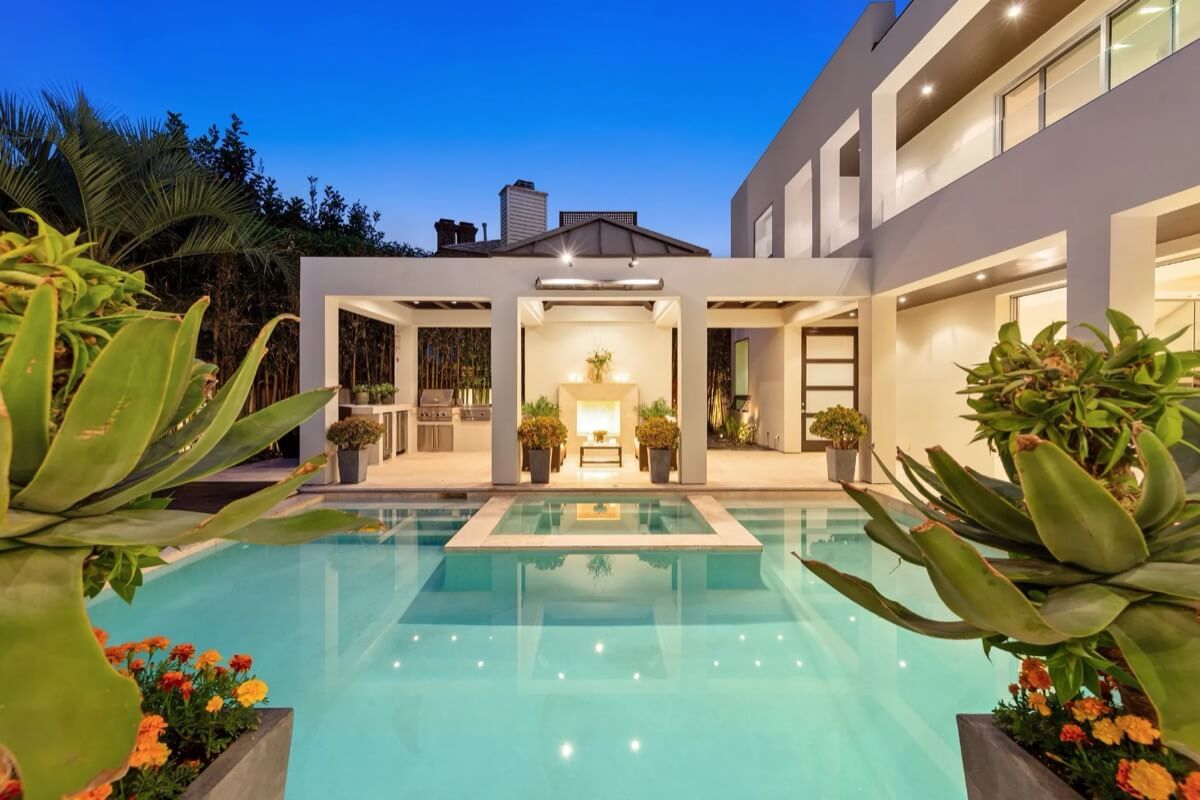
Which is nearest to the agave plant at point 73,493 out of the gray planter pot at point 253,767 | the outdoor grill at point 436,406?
the gray planter pot at point 253,767

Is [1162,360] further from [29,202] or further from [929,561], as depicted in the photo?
[29,202]

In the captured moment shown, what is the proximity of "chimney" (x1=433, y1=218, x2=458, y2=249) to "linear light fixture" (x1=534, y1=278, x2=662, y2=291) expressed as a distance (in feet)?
52.2

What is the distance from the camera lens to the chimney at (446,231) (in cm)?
2402

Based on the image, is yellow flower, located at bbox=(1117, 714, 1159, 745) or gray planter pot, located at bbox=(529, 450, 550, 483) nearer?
yellow flower, located at bbox=(1117, 714, 1159, 745)

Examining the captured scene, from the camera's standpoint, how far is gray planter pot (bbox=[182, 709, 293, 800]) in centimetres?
122

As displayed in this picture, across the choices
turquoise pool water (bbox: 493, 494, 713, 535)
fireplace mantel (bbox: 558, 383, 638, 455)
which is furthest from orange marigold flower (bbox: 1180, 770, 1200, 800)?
fireplace mantel (bbox: 558, 383, 638, 455)

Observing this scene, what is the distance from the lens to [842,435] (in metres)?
9.89

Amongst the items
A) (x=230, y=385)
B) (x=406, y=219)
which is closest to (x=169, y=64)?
(x=406, y=219)

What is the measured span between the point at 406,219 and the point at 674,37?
69460 mm

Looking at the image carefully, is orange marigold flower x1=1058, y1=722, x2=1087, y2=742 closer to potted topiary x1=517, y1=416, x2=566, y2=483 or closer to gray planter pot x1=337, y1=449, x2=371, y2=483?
potted topiary x1=517, y1=416, x2=566, y2=483

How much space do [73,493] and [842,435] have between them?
10306 millimetres

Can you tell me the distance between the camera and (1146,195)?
4.97 m

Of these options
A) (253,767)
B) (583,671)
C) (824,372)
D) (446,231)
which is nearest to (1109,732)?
(253,767)

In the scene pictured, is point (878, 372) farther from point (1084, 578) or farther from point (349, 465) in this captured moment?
point (1084, 578)
